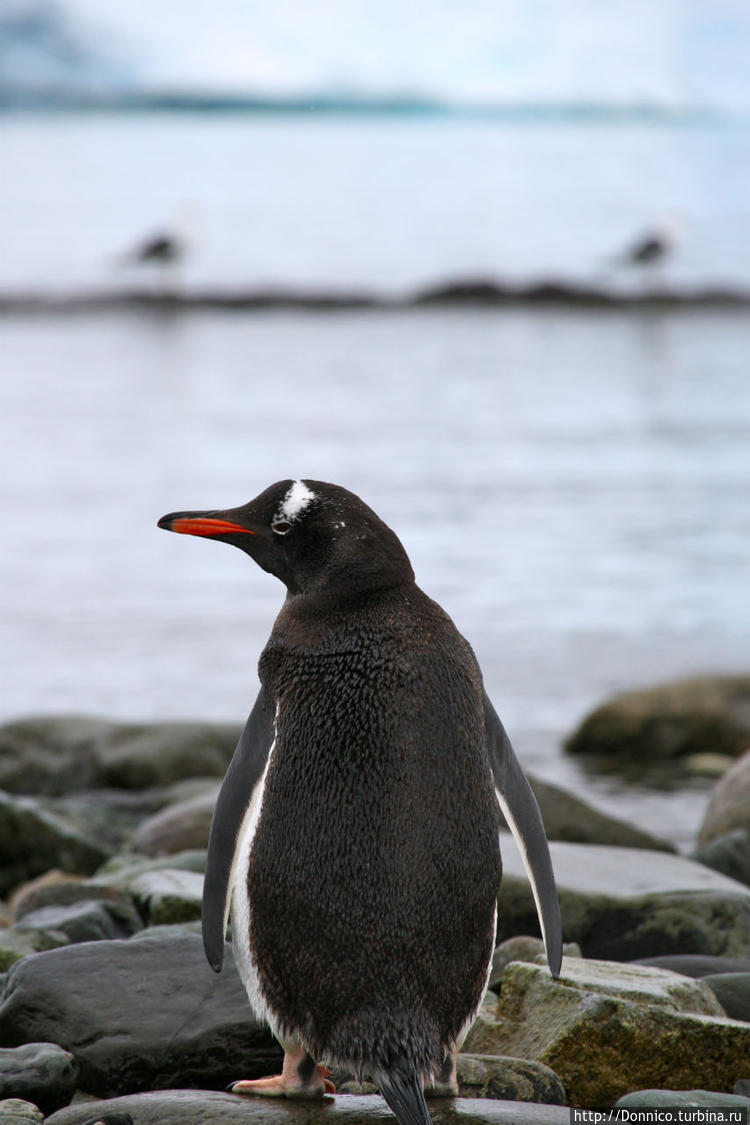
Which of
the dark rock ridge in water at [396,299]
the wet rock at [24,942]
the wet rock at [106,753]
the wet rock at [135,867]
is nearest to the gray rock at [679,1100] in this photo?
the wet rock at [24,942]

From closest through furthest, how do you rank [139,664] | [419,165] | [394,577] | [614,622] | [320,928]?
[320,928] < [394,577] < [139,664] < [614,622] < [419,165]

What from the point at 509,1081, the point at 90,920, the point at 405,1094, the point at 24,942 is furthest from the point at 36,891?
the point at 405,1094

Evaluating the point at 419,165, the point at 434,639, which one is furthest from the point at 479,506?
the point at 419,165

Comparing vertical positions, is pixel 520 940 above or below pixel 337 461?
below

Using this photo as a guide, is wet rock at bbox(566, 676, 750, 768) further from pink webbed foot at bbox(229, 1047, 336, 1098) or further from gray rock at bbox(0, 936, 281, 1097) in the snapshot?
pink webbed foot at bbox(229, 1047, 336, 1098)

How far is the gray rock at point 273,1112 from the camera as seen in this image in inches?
96.0

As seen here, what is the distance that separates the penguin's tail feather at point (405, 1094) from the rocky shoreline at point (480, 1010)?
0.28ft

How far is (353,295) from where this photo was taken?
3209 centimetres

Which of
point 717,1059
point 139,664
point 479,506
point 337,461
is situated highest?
point 337,461

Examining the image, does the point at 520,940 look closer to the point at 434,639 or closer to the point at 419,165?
the point at 434,639

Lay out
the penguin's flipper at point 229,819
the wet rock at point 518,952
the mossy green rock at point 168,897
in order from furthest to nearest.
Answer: the mossy green rock at point 168,897 < the wet rock at point 518,952 < the penguin's flipper at point 229,819

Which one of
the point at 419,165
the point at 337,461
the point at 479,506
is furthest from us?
the point at 419,165

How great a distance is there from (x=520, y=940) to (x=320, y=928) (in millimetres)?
1044

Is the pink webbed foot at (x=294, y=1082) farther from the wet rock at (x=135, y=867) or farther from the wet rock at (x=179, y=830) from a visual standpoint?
the wet rock at (x=179, y=830)
